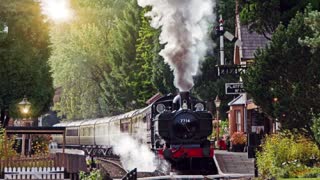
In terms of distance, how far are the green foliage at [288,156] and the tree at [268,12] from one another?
543cm

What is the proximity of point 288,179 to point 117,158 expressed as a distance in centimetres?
2140

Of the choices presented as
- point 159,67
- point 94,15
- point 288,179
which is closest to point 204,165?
point 288,179

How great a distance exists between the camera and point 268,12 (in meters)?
28.0

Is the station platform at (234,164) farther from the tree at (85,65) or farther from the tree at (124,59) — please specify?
the tree at (85,65)

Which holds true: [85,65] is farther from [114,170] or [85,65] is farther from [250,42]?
[114,170]

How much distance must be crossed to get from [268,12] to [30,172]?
11.9 m

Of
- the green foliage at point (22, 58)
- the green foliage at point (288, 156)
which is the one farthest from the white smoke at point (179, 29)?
the green foliage at point (22, 58)

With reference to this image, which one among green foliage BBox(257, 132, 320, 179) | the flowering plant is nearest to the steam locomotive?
green foliage BBox(257, 132, 320, 179)

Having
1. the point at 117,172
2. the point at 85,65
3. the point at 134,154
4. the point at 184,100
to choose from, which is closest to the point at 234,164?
the point at 134,154

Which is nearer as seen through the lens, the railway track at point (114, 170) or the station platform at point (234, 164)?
the station platform at point (234, 164)

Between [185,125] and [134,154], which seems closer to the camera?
[185,125]

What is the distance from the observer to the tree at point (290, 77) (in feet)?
78.1

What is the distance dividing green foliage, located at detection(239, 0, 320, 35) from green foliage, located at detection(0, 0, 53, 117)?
1157 centimetres

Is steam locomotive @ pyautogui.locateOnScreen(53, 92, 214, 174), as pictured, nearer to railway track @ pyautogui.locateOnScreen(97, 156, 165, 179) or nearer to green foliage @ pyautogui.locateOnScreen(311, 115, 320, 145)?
railway track @ pyautogui.locateOnScreen(97, 156, 165, 179)
